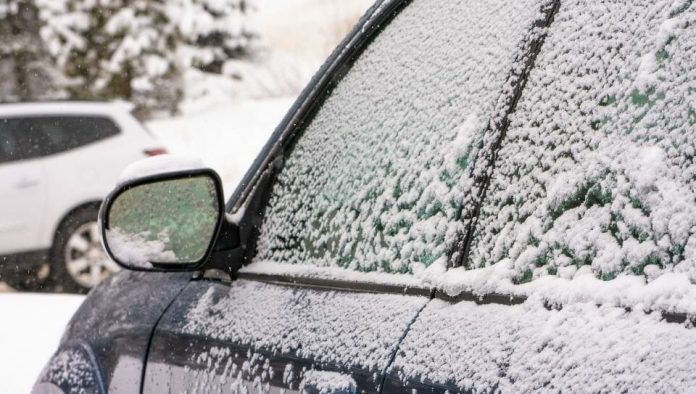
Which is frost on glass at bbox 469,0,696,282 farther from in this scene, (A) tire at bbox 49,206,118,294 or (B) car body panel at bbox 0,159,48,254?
(B) car body panel at bbox 0,159,48,254

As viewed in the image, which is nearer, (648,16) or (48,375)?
(648,16)

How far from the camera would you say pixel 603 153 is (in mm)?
1158

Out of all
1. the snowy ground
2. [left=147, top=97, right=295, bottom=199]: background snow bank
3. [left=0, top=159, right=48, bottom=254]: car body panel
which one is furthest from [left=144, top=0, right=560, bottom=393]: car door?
[left=147, top=97, right=295, bottom=199]: background snow bank

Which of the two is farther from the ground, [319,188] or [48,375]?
[319,188]

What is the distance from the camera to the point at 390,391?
1.20 meters

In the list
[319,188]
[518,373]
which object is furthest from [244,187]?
[518,373]

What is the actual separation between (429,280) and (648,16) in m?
0.52

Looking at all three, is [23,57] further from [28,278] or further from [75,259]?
Answer: [75,259]

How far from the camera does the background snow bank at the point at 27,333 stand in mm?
4066

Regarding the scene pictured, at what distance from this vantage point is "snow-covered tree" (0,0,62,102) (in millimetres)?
19922

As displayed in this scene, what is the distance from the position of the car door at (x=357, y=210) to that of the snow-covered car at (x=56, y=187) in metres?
5.96

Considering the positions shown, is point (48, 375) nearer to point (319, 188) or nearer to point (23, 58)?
point (319, 188)

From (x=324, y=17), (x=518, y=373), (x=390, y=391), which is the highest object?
(x=324, y=17)

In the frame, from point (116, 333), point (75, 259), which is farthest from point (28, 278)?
point (116, 333)
